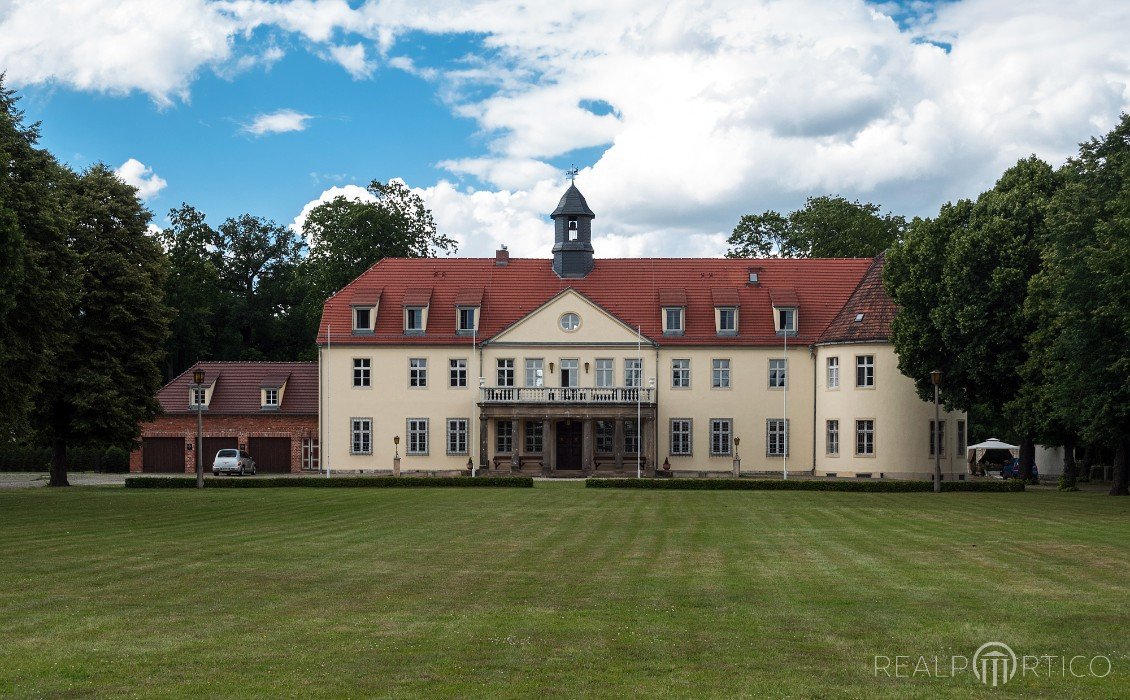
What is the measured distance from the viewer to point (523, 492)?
38.9m

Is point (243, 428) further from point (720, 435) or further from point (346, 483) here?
point (720, 435)

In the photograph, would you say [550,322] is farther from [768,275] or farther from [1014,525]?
[1014,525]

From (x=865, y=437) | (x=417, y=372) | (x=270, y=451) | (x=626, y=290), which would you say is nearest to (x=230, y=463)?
(x=270, y=451)

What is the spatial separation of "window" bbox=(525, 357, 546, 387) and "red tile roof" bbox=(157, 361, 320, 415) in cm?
1121

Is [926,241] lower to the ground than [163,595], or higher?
higher

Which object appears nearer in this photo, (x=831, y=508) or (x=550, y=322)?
(x=831, y=508)

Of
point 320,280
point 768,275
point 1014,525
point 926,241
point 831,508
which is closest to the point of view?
point 1014,525

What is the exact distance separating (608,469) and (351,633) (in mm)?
44328

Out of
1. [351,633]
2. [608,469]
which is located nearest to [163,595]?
[351,633]

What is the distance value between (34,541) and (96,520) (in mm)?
5076

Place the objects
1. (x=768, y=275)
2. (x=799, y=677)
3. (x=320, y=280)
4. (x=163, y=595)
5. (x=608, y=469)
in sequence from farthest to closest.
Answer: (x=320, y=280) < (x=768, y=275) < (x=608, y=469) < (x=163, y=595) < (x=799, y=677)

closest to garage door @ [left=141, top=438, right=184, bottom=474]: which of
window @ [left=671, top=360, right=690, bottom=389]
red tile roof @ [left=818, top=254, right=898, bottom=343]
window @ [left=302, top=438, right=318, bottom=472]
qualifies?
window @ [left=302, top=438, right=318, bottom=472]

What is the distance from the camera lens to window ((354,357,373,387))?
189ft

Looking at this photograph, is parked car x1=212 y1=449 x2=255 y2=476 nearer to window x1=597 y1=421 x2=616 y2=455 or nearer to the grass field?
window x1=597 y1=421 x2=616 y2=455
